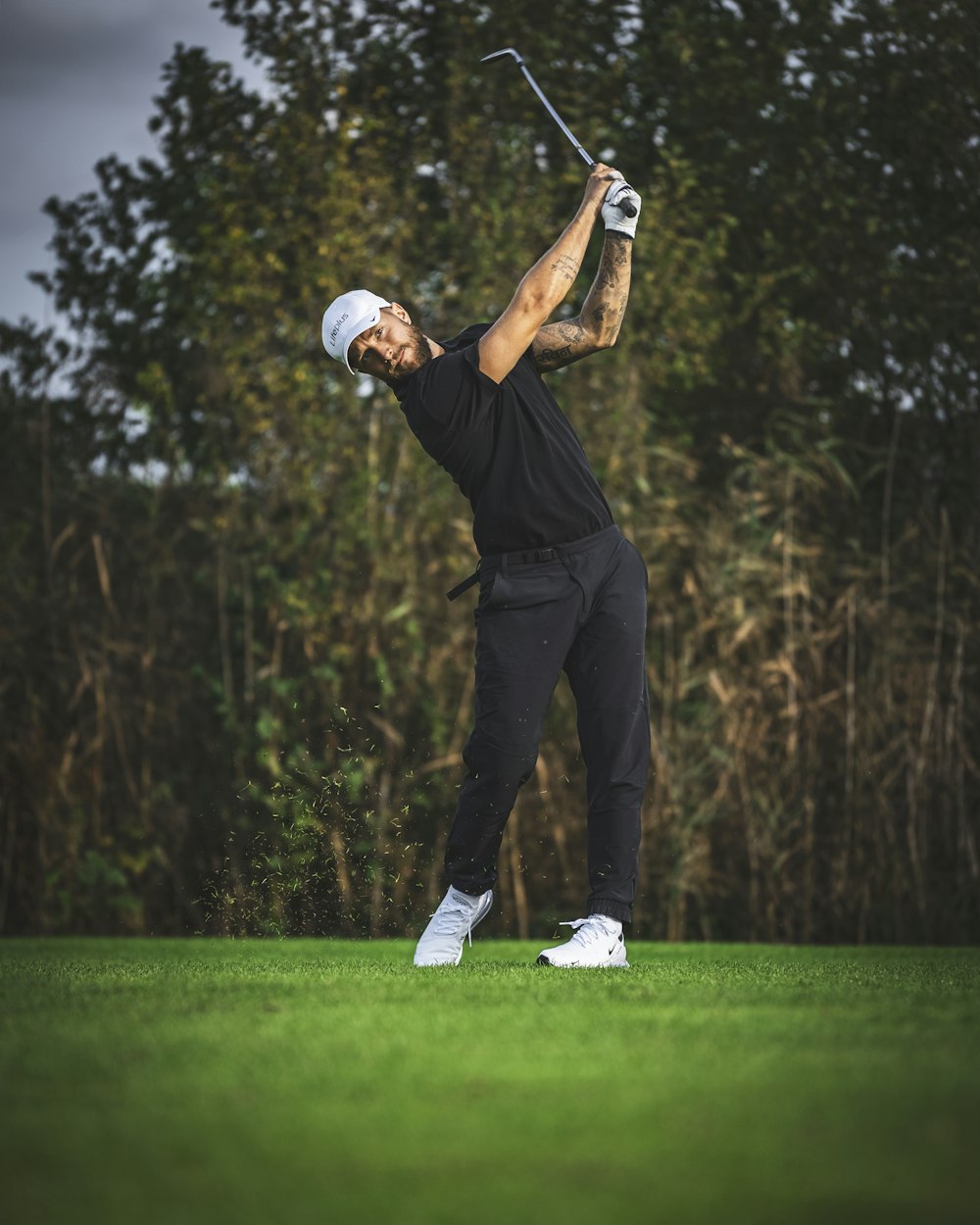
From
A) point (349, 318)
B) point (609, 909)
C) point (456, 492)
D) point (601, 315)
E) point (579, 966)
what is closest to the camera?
point (579, 966)

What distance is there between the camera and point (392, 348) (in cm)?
372

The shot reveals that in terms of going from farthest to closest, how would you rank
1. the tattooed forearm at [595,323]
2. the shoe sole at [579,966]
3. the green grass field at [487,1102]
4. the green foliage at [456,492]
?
the green foliage at [456,492] → the tattooed forearm at [595,323] → the shoe sole at [579,966] → the green grass field at [487,1102]

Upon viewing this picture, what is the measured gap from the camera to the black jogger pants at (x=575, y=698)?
361cm

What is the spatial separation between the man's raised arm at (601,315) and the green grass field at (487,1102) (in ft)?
5.36

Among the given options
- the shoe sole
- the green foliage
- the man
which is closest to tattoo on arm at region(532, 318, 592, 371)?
the man

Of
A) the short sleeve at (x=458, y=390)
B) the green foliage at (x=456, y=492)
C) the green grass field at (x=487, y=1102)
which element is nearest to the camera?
the green grass field at (x=487, y=1102)

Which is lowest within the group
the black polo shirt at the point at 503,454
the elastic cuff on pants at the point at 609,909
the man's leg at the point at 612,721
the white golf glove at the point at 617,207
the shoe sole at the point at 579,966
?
the shoe sole at the point at 579,966

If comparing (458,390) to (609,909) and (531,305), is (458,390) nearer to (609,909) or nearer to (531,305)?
(531,305)

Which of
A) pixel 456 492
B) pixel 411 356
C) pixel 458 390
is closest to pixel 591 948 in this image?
pixel 458 390

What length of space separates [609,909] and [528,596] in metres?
0.73

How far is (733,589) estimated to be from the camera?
620cm

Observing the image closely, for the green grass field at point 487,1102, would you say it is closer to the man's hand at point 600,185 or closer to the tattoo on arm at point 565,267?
the tattoo on arm at point 565,267

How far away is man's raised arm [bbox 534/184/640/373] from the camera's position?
3740mm

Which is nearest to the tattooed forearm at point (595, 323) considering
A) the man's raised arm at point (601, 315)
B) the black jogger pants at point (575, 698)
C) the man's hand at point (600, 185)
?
the man's raised arm at point (601, 315)
